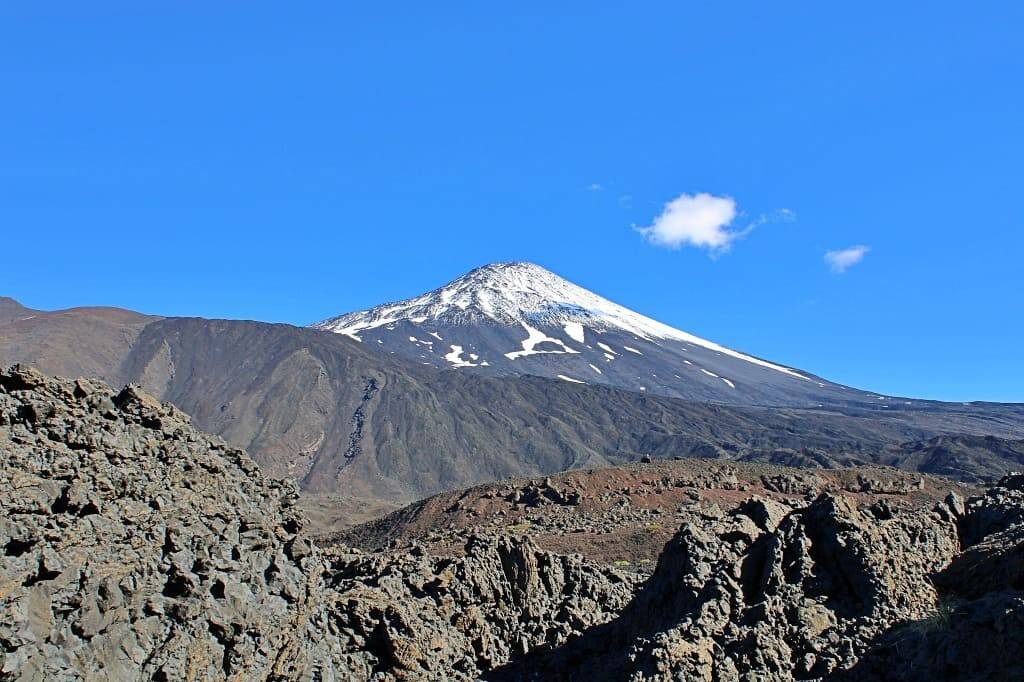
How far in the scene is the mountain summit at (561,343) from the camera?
11619 centimetres

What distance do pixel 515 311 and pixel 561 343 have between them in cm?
2015

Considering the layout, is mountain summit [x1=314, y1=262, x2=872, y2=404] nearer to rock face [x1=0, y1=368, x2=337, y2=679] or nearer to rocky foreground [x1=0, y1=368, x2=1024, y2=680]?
rocky foreground [x1=0, y1=368, x2=1024, y2=680]

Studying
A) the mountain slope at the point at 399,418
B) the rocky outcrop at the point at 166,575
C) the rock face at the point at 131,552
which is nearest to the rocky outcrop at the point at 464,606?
the rocky outcrop at the point at 166,575

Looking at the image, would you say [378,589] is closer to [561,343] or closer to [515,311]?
[561,343]

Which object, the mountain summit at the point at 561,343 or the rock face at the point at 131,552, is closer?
the rock face at the point at 131,552

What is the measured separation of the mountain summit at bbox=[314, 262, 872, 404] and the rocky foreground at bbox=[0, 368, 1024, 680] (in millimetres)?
97135

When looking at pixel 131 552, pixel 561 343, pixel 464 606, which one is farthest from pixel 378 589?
pixel 561 343

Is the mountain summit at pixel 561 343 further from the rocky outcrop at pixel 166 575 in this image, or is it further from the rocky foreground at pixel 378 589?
the rocky outcrop at pixel 166 575

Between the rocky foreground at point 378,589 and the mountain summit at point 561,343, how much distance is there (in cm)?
9713

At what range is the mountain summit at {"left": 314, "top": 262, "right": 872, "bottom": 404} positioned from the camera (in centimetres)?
11619

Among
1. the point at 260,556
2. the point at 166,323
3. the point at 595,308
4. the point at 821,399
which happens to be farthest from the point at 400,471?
the point at 595,308

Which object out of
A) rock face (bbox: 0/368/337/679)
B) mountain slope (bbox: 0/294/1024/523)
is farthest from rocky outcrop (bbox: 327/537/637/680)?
mountain slope (bbox: 0/294/1024/523)

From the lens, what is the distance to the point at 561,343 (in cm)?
12850

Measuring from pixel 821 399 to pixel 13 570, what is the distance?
129248mm
